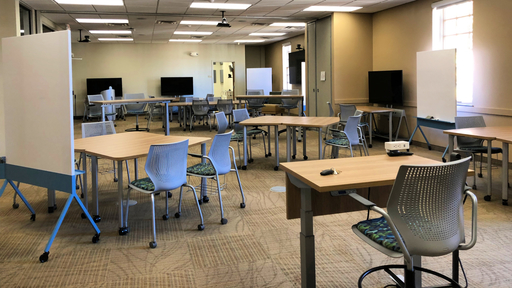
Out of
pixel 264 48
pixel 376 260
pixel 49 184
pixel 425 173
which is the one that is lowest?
pixel 376 260

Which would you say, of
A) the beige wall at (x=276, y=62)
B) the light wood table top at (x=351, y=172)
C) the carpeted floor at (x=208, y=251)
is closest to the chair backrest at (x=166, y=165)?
the carpeted floor at (x=208, y=251)

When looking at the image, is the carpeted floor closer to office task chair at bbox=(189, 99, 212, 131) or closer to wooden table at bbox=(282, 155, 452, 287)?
wooden table at bbox=(282, 155, 452, 287)

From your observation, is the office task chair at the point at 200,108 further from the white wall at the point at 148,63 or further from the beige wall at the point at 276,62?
the white wall at the point at 148,63

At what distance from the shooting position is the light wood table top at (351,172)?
2285 millimetres

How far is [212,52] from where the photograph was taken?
17.7 meters

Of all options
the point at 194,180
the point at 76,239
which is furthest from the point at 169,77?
the point at 76,239

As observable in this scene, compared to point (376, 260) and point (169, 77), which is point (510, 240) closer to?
point (376, 260)

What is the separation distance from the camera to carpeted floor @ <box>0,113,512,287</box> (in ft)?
9.48

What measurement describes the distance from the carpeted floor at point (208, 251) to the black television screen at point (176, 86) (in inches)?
501

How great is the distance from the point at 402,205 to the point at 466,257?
1533 millimetres

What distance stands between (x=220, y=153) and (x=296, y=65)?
1105 cm

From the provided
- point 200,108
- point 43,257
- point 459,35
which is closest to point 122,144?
point 43,257

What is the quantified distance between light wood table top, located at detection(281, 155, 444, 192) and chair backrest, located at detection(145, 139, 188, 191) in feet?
3.99

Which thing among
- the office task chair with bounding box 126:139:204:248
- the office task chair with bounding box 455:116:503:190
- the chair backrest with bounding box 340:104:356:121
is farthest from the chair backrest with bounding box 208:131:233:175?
the chair backrest with bounding box 340:104:356:121
